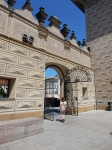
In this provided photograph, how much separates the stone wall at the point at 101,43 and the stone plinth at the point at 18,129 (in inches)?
394

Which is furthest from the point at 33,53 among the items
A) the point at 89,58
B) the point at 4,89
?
the point at 89,58

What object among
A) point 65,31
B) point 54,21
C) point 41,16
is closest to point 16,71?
point 41,16

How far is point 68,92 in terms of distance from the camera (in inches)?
432

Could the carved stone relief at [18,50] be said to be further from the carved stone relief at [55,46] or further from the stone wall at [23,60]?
the carved stone relief at [55,46]

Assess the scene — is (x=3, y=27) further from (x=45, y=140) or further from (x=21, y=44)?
(x=45, y=140)

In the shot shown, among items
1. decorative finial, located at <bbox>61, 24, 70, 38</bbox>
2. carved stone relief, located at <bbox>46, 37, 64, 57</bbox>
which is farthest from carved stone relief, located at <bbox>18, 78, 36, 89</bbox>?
decorative finial, located at <bbox>61, 24, 70, 38</bbox>

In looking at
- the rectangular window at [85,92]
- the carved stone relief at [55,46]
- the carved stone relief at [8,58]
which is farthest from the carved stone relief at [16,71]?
the rectangular window at [85,92]

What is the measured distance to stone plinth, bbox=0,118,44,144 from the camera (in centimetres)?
445

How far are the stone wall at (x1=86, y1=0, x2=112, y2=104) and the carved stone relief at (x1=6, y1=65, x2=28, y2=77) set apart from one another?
30.1 ft

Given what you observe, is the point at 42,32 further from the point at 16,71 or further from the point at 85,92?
the point at 85,92

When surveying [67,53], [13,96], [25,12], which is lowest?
[13,96]

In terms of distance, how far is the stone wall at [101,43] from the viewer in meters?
14.0

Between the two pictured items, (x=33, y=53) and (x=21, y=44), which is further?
(x=33, y=53)

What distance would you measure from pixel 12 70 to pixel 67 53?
18.6 ft
